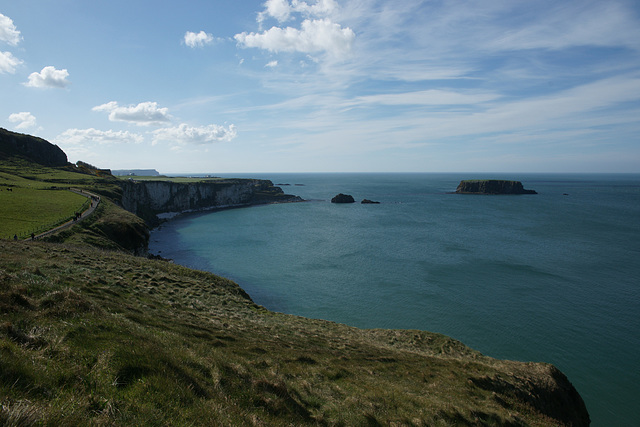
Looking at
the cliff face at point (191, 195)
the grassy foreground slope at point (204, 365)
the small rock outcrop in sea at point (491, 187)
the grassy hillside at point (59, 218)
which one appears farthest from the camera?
the small rock outcrop in sea at point (491, 187)

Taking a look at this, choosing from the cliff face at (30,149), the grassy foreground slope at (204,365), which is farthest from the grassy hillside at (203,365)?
the cliff face at (30,149)

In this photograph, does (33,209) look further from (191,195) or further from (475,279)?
(191,195)

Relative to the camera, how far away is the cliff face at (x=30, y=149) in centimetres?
9944

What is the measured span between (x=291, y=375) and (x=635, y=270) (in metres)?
62.8

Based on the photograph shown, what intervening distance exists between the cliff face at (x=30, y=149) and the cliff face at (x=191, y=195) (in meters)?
37.2

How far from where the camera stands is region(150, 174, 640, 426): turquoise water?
2844cm

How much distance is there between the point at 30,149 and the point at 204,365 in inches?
5470

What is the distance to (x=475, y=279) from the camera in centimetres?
4516

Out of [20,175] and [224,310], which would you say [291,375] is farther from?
[20,175]

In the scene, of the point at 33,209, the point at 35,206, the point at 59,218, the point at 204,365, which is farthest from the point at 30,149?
the point at 204,365

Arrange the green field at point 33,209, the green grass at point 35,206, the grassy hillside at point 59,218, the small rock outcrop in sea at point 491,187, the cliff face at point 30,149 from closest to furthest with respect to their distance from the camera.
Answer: the green field at point 33,209
the green grass at point 35,206
the grassy hillside at point 59,218
the cliff face at point 30,149
the small rock outcrop in sea at point 491,187

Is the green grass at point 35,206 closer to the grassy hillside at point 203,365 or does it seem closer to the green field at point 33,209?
the green field at point 33,209

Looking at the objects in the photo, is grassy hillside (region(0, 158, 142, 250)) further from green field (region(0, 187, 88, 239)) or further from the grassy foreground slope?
the grassy foreground slope

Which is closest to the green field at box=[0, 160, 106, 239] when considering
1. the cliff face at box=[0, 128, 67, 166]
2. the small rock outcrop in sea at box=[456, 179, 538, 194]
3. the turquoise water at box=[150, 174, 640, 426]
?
the turquoise water at box=[150, 174, 640, 426]
